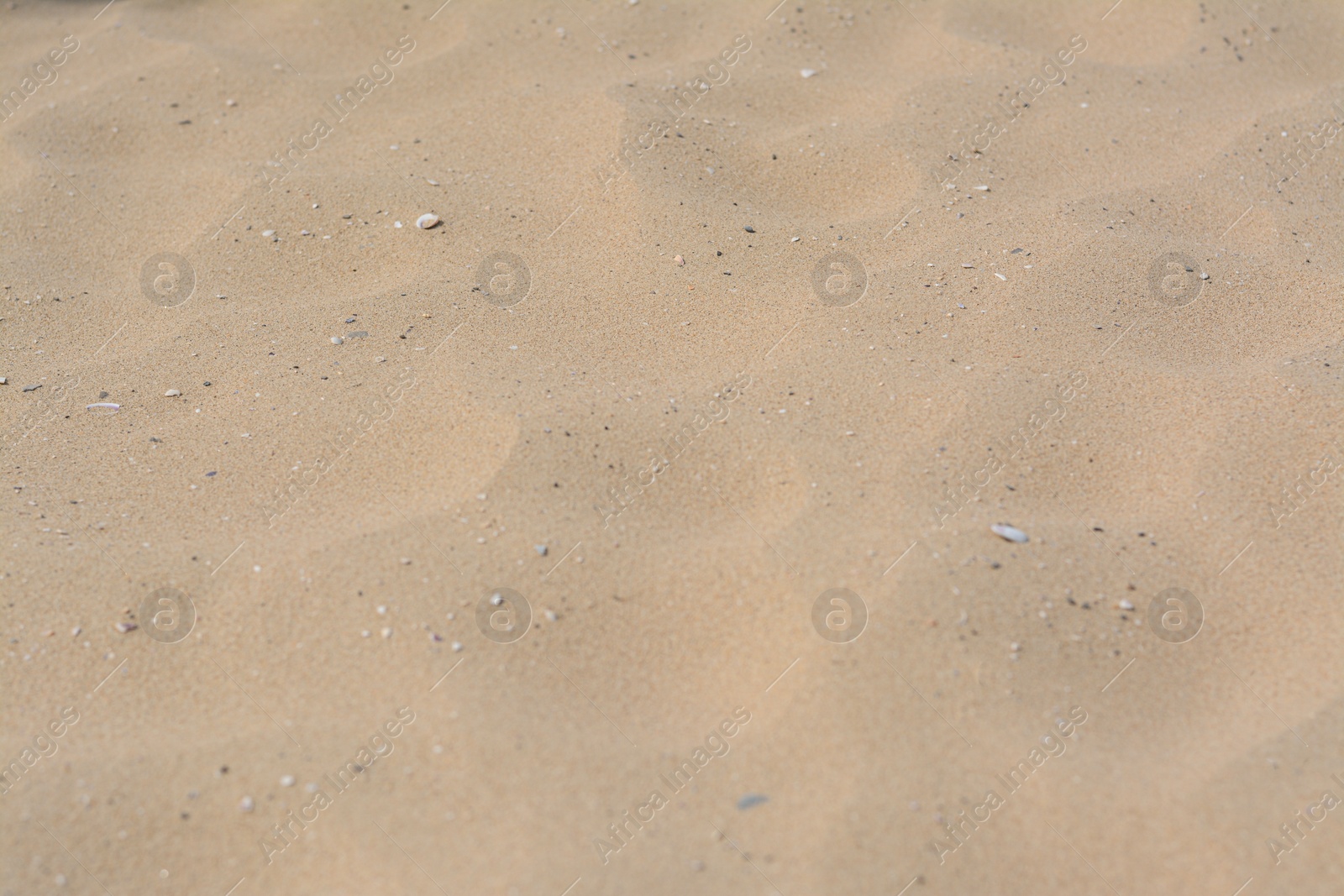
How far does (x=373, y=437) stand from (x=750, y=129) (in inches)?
48.8

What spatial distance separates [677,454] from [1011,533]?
22.5 inches

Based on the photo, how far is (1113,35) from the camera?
2.82 m

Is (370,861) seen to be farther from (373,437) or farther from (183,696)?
(373,437)

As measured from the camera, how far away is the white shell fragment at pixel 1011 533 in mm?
1641

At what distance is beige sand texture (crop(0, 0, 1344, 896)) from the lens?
1373mm

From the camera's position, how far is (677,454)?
1777mm

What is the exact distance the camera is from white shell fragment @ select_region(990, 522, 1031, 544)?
1641 millimetres

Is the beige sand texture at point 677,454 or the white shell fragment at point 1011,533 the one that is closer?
the beige sand texture at point 677,454

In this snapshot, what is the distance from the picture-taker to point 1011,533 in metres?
1.64

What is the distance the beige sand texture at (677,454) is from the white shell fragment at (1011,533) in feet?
0.09

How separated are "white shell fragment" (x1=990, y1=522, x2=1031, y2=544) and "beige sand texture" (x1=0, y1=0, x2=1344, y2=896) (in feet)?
0.09

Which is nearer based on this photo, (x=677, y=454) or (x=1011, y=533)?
(x=1011, y=533)

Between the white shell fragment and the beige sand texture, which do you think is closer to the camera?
the beige sand texture

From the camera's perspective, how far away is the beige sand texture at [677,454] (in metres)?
1.37
